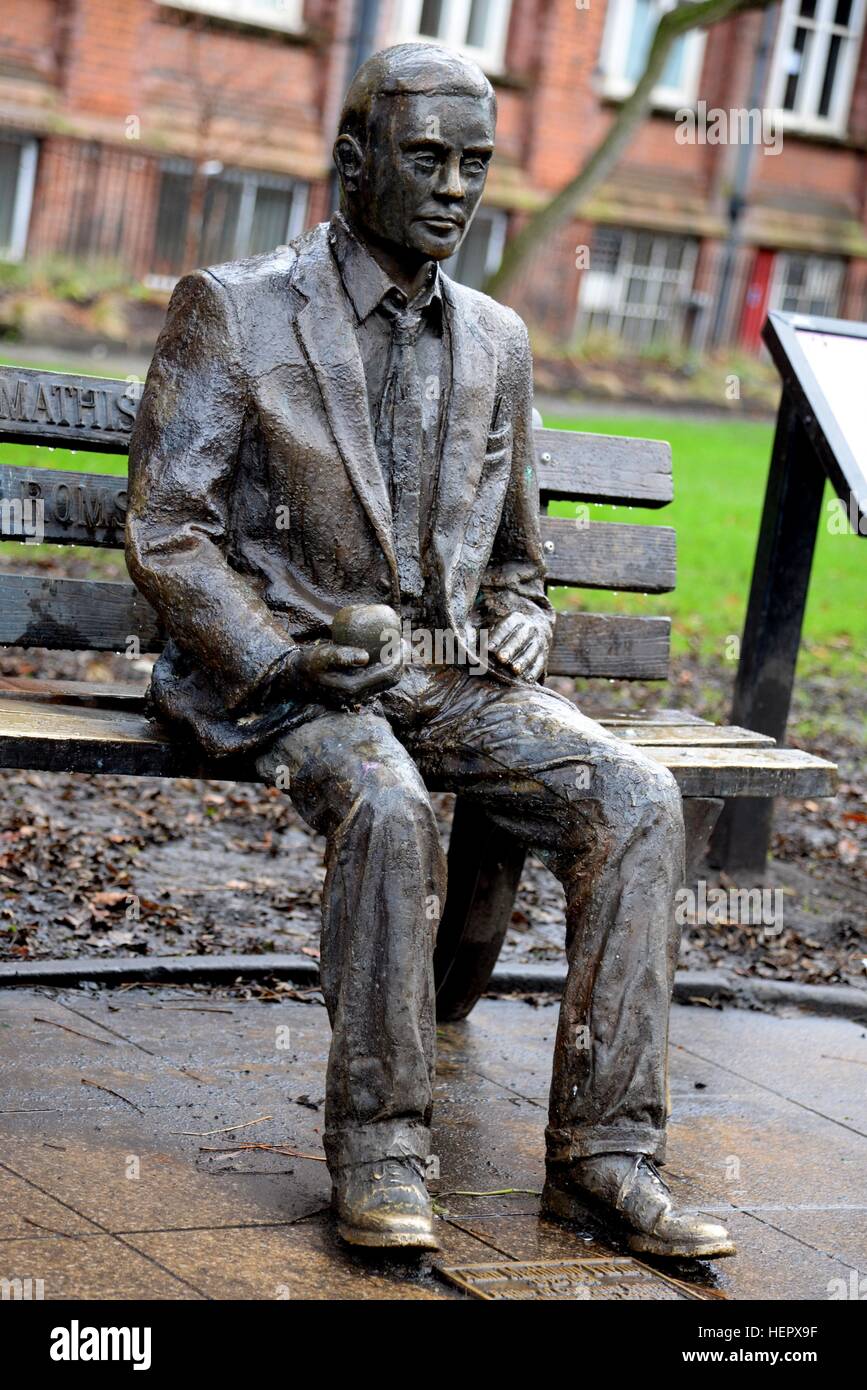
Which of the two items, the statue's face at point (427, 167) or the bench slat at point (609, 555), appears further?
the bench slat at point (609, 555)

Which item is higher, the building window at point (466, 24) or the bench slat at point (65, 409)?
the building window at point (466, 24)

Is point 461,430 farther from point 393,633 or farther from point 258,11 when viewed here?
point 258,11

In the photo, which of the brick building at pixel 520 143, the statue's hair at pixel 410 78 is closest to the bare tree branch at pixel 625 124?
the brick building at pixel 520 143

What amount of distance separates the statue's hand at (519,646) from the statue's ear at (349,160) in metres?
1.04

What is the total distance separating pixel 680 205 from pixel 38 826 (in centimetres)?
1999

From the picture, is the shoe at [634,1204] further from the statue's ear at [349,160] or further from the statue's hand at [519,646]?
the statue's ear at [349,160]

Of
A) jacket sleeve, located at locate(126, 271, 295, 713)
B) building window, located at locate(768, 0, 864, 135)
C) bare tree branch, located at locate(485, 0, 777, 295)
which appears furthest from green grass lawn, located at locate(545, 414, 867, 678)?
building window, located at locate(768, 0, 864, 135)

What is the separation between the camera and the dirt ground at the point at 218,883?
248 inches

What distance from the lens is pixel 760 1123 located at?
17.2 feet

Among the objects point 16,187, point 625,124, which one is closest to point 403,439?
point 625,124

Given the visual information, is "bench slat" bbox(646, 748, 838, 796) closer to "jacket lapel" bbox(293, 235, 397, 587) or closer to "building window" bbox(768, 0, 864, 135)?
"jacket lapel" bbox(293, 235, 397, 587)

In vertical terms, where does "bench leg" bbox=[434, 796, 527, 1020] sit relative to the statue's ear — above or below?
below

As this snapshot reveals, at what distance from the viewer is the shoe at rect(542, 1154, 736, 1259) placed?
13.6ft

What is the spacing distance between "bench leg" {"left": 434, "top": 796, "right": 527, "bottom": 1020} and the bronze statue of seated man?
0.64m
